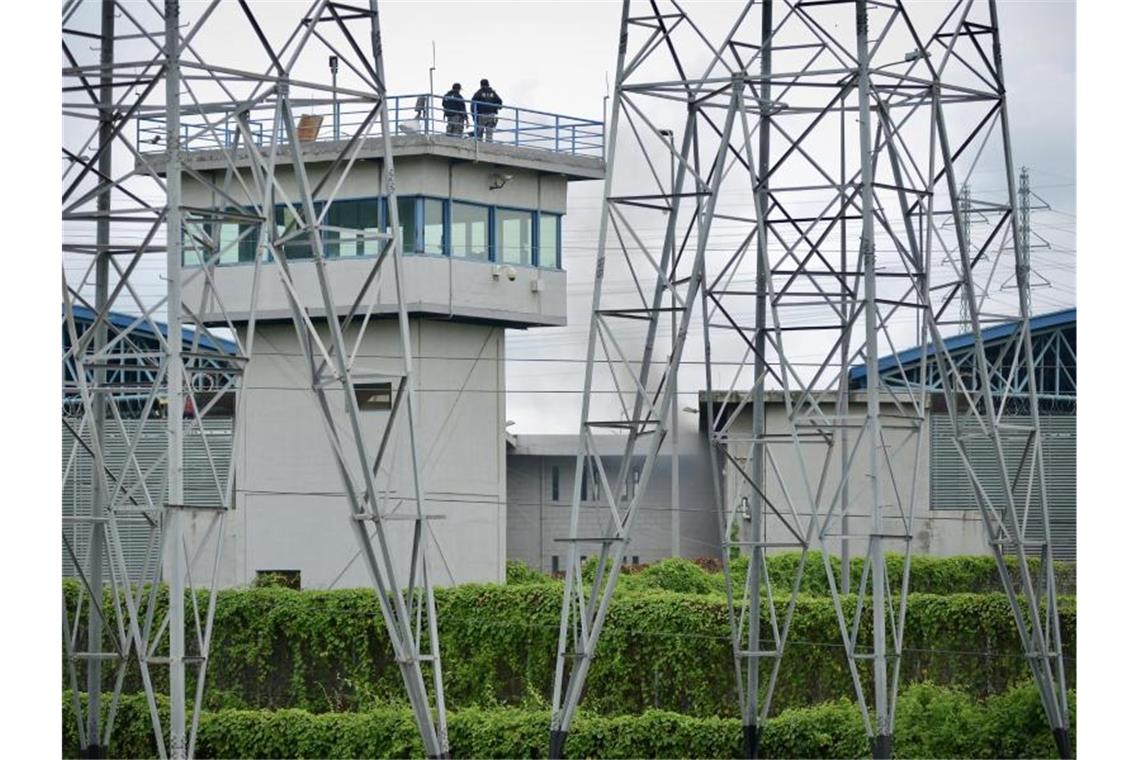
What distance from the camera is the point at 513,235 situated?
44281 millimetres

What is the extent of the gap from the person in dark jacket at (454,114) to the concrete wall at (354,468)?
402cm

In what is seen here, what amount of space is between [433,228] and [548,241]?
10.3 ft

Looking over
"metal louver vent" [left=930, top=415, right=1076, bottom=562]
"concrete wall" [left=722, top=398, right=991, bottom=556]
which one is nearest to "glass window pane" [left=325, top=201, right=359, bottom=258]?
"concrete wall" [left=722, top=398, right=991, bottom=556]

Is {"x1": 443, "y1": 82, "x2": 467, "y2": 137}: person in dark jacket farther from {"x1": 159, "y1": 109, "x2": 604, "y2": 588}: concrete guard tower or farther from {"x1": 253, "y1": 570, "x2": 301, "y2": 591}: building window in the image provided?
{"x1": 253, "y1": 570, "x2": 301, "y2": 591}: building window

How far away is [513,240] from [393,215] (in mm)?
20716

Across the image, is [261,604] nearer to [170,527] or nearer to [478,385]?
[478,385]

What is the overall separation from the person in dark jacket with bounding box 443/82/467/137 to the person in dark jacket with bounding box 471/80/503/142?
26 cm

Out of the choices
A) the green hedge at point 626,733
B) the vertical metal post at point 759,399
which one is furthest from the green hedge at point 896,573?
the vertical metal post at point 759,399

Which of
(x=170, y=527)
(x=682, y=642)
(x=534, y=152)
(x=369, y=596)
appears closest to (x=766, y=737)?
(x=682, y=642)

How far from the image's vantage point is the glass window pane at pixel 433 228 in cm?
4266

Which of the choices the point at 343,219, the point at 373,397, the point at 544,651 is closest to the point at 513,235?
the point at 343,219

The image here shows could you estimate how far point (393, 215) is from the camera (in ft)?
77.5

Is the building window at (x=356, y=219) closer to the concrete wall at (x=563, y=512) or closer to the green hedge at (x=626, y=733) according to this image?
the concrete wall at (x=563, y=512)

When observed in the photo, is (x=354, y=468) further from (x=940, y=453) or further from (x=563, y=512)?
(x=940, y=453)
